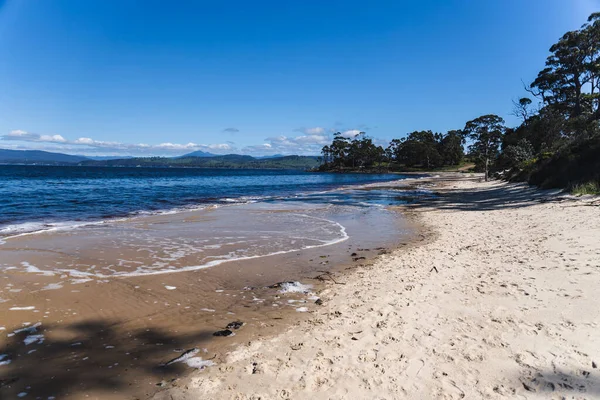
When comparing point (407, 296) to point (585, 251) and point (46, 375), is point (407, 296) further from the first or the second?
point (46, 375)

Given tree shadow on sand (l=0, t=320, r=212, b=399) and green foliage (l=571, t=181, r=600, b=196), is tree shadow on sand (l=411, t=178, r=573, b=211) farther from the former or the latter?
tree shadow on sand (l=0, t=320, r=212, b=399)

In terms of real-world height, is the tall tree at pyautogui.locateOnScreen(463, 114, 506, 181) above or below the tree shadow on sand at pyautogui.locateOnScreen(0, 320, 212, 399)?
above

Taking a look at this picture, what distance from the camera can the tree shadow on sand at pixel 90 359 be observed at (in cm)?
359

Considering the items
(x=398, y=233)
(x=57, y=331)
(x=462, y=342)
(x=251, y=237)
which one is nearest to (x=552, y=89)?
(x=398, y=233)

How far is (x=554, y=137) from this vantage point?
45.0 meters

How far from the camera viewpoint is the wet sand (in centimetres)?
382

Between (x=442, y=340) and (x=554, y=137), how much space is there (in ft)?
174

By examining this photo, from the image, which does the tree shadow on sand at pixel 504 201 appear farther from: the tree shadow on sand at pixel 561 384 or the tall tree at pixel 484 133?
the tall tree at pixel 484 133

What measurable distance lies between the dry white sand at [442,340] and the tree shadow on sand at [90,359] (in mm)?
510

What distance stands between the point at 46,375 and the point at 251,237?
8.52 m

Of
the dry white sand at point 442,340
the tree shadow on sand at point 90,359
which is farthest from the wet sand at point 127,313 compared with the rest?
the dry white sand at point 442,340

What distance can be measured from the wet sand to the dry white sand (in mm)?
498

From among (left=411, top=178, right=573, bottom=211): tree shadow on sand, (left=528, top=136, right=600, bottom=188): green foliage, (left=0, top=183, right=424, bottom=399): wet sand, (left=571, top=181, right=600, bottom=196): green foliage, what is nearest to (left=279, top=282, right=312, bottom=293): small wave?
(left=0, top=183, right=424, bottom=399): wet sand

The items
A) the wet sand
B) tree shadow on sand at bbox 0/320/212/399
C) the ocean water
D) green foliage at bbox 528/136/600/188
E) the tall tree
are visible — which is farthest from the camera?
the tall tree
